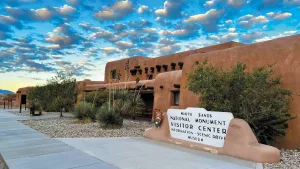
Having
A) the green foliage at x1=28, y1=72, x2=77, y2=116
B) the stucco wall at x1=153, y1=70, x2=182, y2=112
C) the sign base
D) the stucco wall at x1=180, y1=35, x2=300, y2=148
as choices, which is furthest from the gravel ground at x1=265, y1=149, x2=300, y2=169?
the green foliage at x1=28, y1=72, x2=77, y2=116

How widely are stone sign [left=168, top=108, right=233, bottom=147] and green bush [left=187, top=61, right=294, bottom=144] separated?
1037mm

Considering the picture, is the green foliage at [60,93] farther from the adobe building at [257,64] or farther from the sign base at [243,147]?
the sign base at [243,147]

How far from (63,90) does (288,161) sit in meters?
18.4

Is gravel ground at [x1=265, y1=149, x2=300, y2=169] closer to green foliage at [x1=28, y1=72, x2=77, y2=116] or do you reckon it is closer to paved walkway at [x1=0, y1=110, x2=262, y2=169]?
paved walkway at [x1=0, y1=110, x2=262, y2=169]

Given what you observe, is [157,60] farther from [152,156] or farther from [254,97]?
[152,156]

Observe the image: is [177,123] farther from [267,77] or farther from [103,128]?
[103,128]

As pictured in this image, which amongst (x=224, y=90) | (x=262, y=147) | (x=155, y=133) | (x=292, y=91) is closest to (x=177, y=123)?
(x=155, y=133)

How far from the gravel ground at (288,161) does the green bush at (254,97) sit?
70 centimetres

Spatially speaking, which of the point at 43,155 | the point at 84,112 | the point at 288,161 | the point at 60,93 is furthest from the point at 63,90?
the point at 288,161

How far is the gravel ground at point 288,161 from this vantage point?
6.50m

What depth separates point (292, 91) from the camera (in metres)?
8.85

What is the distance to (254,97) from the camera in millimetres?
8531

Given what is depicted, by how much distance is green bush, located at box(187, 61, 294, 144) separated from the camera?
8.48m

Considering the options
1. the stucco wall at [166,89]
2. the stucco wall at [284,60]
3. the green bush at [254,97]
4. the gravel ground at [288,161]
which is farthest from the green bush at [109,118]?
the gravel ground at [288,161]
